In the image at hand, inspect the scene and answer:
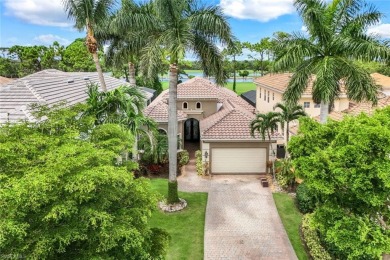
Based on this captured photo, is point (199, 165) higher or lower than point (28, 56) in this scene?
lower

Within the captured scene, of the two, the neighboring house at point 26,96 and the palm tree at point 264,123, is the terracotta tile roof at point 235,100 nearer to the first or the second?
the palm tree at point 264,123

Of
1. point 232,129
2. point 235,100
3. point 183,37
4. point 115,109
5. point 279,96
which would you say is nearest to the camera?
point 183,37

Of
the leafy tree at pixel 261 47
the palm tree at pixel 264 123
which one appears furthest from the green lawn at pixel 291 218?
the leafy tree at pixel 261 47

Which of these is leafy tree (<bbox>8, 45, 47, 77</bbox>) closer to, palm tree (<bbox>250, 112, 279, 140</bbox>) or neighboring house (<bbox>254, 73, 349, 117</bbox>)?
neighboring house (<bbox>254, 73, 349, 117</bbox>)

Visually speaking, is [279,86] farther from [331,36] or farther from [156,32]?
[156,32]

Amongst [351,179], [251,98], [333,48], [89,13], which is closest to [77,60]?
Answer: [251,98]

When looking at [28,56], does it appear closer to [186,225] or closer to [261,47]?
[261,47]
